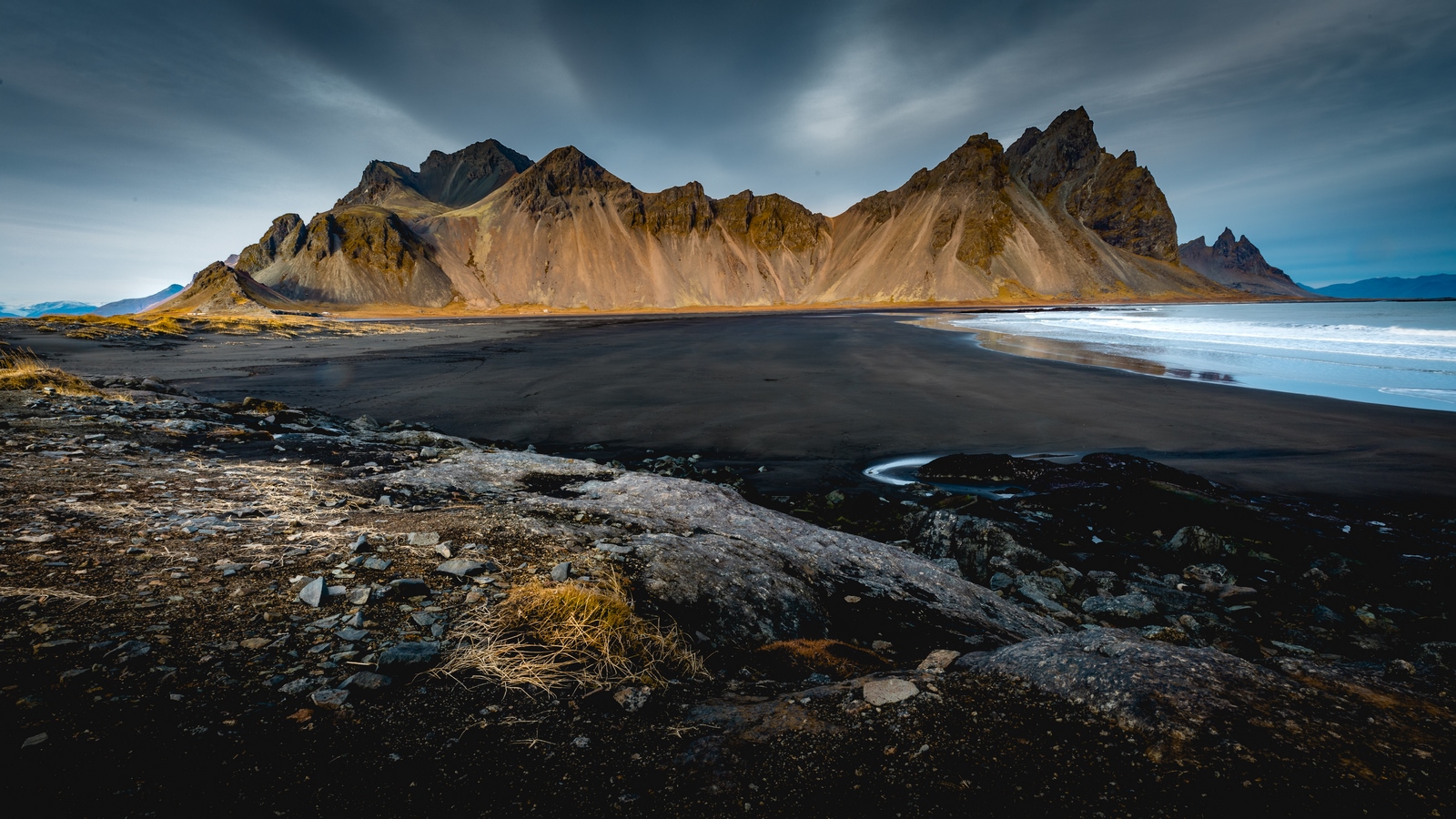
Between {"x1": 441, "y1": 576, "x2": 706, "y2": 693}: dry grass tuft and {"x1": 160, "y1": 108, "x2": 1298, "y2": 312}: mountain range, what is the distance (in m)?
147

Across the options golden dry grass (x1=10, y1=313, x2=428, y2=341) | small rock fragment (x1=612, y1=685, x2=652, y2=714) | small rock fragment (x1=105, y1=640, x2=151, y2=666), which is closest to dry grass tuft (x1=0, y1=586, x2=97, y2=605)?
small rock fragment (x1=105, y1=640, x2=151, y2=666)

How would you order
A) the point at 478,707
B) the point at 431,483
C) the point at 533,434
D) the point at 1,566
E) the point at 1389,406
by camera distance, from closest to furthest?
the point at 478,707
the point at 1,566
the point at 431,483
the point at 533,434
the point at 1389,406

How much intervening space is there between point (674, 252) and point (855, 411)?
169831 millimetres

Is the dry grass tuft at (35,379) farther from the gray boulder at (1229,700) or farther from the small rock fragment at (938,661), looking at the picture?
the gray boulder at (1229,700)

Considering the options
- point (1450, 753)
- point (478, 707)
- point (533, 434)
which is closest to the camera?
point (1450, 753)

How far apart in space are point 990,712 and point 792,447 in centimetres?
865

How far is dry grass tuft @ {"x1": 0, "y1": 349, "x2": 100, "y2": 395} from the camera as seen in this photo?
29.1ft

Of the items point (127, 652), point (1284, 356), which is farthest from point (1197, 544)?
point (1284, 356)

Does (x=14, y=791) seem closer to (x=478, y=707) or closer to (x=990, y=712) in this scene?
(x=478, y=707)

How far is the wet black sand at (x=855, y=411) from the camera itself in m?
10.1

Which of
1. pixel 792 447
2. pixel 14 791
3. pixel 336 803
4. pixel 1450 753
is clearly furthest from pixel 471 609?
pixel 792 447

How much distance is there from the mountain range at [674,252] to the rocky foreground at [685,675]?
145129mm

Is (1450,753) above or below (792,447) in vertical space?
above

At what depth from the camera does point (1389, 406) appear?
14.1 m
